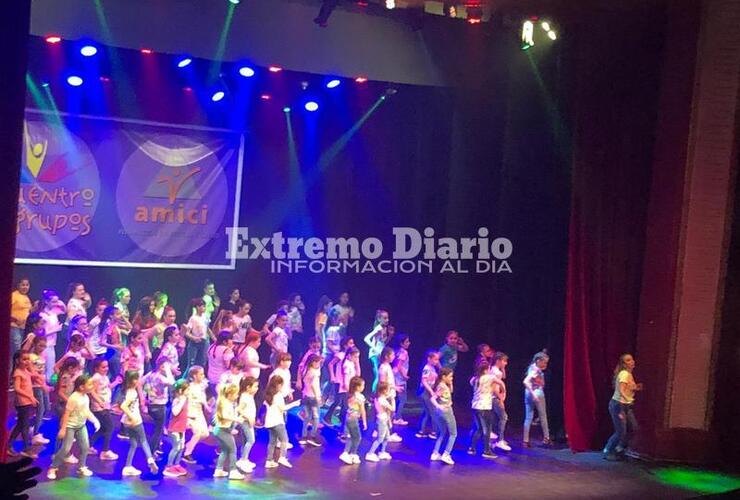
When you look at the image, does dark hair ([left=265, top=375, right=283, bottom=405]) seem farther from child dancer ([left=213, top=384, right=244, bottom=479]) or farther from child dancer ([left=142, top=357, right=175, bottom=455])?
child dancer ([left=142, top=357, right=175, bottom=455])

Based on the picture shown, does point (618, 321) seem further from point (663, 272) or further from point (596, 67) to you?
point (596, 67)

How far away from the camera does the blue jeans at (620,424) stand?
351 inches

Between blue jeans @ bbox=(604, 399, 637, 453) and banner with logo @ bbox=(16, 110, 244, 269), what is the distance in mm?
5306

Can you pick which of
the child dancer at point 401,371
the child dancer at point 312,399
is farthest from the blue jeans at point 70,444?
the child dancer at point 401,371

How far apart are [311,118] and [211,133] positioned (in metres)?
1.46

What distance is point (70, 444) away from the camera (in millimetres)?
7102

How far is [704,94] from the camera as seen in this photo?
29.2ft

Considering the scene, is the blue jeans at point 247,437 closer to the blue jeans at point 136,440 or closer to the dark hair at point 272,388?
the dark hair at point 272,388

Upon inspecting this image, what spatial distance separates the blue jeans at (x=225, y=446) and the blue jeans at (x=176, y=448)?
320mm

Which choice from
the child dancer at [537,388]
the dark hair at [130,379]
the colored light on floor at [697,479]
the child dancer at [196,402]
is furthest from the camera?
the child dancer at [537,388]

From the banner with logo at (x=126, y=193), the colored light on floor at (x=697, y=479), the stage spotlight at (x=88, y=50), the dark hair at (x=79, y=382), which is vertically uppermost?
the stage spotlight at (x=88, y=50)

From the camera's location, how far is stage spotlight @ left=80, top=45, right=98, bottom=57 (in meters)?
8.49

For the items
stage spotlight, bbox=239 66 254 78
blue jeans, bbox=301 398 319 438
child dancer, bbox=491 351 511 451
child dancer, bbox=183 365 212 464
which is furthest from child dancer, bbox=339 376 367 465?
stage spotlight, bbox=239 66 254 78

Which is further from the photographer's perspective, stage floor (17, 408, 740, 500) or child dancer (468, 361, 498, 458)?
child dancer (468, 361, 498, 458)
